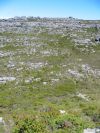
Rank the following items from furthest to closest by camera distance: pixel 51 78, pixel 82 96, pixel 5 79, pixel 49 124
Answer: pixel 51 78 → pixel 5 79 → pixel 82 96 → pixel 49 124

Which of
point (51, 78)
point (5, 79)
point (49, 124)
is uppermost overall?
point (49, 124)

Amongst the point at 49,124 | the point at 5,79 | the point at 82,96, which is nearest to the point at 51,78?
the point at 5,79

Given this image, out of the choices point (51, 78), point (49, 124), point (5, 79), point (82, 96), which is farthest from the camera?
point (51, 78)

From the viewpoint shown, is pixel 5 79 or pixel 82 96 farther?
pixel 5 79

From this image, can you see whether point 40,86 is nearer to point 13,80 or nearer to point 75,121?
point 13,80

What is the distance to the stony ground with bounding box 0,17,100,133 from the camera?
23844 mm

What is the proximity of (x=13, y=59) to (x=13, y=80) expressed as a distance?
52.2ft

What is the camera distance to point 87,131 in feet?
68.7

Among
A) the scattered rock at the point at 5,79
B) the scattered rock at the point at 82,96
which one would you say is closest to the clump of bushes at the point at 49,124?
the scattered rock at the point at 82,96

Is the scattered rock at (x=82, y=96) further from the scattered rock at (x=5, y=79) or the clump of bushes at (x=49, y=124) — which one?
the clump of bushes at (x=49, y=124)

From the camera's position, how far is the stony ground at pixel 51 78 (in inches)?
939

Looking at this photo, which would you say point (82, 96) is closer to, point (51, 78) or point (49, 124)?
point (51, 78)

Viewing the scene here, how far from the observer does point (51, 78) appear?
162 feet

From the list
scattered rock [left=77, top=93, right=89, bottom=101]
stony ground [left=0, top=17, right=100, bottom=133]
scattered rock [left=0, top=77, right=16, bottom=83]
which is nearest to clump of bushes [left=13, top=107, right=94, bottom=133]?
stony ground [left=0, top=17, right=100, bottom=133]
